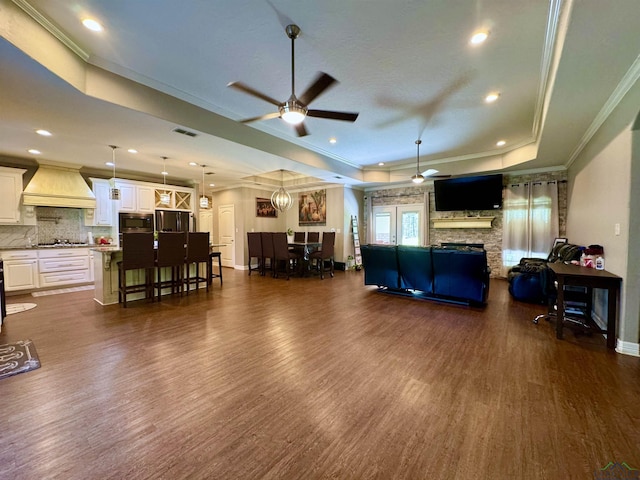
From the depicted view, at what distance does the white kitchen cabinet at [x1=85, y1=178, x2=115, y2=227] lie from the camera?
6.41 metres

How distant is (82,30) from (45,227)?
18.0ft

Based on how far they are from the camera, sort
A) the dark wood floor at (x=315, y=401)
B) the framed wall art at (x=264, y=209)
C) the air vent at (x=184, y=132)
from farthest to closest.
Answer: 1. the framed wall art at (x=264, y=209)
2. the air vent at (x=184, y=132)
3. the dark wood floor at (x=315, y=401)

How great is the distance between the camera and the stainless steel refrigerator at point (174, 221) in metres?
7.38

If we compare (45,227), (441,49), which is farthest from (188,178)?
(441,49)

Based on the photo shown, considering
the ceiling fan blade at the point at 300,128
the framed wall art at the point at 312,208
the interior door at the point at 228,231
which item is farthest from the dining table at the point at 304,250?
the ceiling fan blade at the point at 300,128

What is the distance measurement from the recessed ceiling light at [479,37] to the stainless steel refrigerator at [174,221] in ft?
24.9

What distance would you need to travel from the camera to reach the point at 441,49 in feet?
9.00

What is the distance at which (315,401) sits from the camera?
205cm

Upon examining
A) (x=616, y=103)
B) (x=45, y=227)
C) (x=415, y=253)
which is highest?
(x=616, y=103)

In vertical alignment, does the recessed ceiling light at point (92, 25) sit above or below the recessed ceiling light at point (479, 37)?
above

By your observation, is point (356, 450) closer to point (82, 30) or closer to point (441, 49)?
point (441, 49)

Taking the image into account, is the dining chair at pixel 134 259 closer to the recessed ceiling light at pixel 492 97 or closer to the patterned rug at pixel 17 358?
the patterned rug at pixel 17 358

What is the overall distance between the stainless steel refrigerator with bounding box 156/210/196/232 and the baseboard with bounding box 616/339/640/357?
8.75 meters

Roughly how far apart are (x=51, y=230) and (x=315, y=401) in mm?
7395
